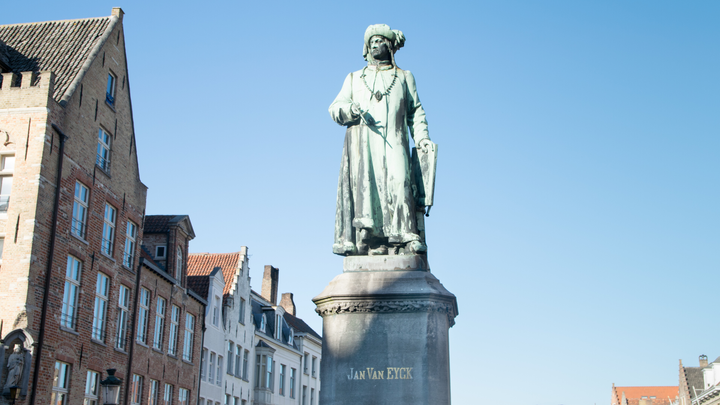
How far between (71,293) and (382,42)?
19.5 m

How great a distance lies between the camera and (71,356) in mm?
24016

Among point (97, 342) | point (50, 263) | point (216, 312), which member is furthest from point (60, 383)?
point (216, 312)

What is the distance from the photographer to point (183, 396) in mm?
34688

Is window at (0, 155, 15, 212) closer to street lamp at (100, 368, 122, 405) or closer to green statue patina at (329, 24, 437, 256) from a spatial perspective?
street lamp at (100, 368, 122, 405)

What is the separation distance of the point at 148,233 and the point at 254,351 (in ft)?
44.2

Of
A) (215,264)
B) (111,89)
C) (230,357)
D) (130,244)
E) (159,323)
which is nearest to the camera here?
(111,89)

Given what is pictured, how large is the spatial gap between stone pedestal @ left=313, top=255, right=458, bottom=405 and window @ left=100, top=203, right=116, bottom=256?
853 inches

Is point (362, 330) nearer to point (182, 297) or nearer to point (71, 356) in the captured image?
point (71, 356)

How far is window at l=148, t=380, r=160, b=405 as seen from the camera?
3107cm

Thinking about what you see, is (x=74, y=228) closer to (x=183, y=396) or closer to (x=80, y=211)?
(x=80, y=211)

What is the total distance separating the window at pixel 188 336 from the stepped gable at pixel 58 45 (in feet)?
46.2

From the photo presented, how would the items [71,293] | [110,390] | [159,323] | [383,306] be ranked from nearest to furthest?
[383,306]
[110,390]
[71,293]
[159,323]

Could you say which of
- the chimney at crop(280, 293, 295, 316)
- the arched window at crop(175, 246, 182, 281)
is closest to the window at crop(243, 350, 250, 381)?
the arched window at crop(175, 246, 182, 281)

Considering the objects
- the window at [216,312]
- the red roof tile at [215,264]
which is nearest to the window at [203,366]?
the window at [216,312]
